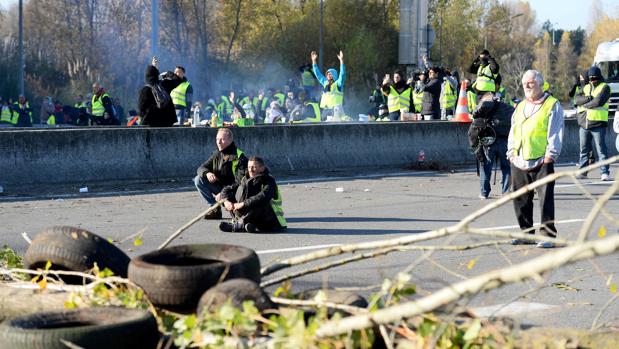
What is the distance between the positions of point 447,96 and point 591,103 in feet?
37.4

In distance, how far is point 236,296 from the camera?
4336 mm

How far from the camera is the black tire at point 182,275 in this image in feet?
15.6

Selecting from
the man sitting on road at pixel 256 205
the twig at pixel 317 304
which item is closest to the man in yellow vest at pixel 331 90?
the man sitting on road at pixel 256 205

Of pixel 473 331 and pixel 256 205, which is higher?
pixel 473 331

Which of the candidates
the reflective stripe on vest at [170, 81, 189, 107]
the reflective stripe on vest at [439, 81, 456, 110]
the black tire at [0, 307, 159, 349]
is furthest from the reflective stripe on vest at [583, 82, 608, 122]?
the black tire at [0, 307, 159, 349]

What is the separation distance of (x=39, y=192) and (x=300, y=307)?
11.1 metres

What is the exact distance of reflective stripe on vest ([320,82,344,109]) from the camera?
29984 mm

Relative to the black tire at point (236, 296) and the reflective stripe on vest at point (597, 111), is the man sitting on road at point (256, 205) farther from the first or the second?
the reflective stripe on vest at point (597, 111)

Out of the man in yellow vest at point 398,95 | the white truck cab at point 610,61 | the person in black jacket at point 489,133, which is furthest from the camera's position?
the white truck cab at point 610,61

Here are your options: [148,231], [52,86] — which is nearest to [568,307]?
[148,231]

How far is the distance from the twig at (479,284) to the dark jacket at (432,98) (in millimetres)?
22637

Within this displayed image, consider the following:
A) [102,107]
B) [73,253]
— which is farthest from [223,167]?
[102,107]

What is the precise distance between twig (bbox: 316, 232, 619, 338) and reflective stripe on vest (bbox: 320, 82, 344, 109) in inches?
1036

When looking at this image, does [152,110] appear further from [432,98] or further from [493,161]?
[432,98]
